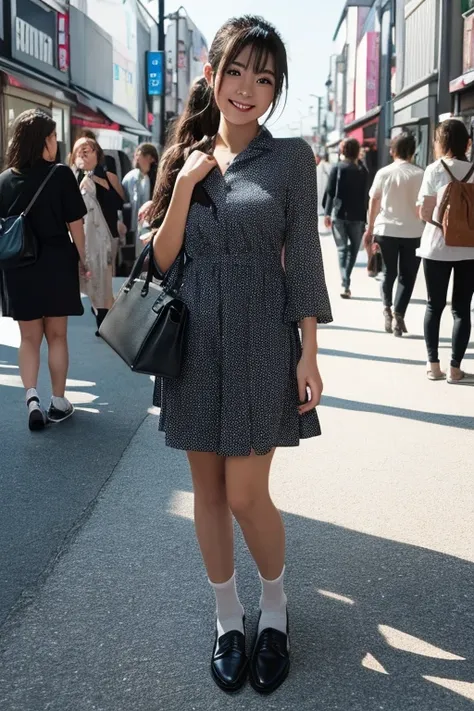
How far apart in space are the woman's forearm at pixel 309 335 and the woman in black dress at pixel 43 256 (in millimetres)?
3441

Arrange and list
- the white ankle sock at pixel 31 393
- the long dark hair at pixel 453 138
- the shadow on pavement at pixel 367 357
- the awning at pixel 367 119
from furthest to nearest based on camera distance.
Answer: the awning at pixel 367 119 → the shadow on pavement at pixel 367 357 → the long dark hair at pixel 453 138 → the white ankle sock at pixel 31 393

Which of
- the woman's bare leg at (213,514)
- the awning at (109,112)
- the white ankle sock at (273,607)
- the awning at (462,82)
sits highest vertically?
Answer: the awning at (109,112)

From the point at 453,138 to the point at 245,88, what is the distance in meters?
4.64

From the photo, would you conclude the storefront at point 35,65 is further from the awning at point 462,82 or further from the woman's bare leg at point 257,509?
the woman's bare leg at point 257,509

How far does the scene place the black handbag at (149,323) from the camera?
8.90ft

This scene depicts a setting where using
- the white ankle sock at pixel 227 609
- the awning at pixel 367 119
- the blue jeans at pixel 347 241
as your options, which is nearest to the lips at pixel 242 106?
the white ankle sock at pixel 227 609

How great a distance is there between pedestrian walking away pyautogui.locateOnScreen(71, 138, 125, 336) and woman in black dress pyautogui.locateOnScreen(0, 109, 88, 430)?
6.92 feet

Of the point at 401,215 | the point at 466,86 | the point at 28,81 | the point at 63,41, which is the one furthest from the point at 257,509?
the point at 63,41

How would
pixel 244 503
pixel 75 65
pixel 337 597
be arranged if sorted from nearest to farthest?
pixel 244 503, pixel 337 597, pixel 75 65

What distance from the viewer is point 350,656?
304cm

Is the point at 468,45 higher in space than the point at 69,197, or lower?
higher

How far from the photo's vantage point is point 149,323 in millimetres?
2752

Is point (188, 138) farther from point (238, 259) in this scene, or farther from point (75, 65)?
point (75, 65)

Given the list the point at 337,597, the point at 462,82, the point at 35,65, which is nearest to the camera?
the point at 337,597
